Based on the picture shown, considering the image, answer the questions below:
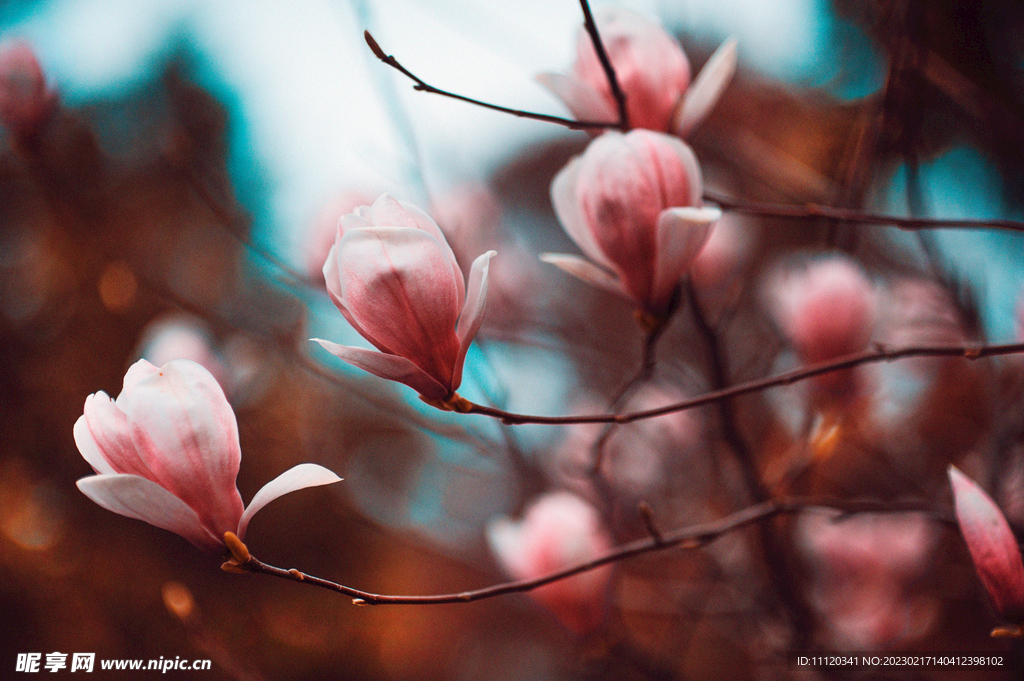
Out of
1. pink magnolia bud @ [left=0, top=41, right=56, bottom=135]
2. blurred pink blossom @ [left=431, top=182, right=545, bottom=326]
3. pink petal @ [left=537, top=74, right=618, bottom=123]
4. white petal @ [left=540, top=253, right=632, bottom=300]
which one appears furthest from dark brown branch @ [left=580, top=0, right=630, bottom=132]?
pink magnolia bud @ [left=0, top=41, right=56, bottom=135]

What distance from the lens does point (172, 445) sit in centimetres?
32

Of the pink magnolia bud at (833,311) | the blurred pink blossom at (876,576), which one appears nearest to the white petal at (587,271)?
the pink magnolia bud at (833,311)

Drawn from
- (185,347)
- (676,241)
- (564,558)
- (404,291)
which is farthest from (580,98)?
(185,347)

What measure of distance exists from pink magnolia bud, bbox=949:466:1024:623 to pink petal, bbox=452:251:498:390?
32 cm

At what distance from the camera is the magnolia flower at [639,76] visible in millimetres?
485

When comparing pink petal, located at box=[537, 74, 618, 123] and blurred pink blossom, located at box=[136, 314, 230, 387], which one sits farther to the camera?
blurred pink blossom, located at box=[136, 314, 230, 387]

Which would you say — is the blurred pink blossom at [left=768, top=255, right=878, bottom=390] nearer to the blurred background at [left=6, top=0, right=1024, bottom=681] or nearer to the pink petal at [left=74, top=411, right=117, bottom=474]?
the blurred background at [left=6, top=0, right=1024, bottom=681]

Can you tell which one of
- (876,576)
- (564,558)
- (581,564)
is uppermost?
(581,564)

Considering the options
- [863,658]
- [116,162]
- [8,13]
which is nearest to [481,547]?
[863,658]

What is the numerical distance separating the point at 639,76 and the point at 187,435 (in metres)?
0.43

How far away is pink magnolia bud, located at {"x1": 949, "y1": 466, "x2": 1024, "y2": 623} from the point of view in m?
0.35

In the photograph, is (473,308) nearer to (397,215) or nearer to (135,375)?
(397,215)

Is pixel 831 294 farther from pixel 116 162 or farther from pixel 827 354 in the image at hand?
pixel 116 162

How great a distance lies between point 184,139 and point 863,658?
102 centimetres
